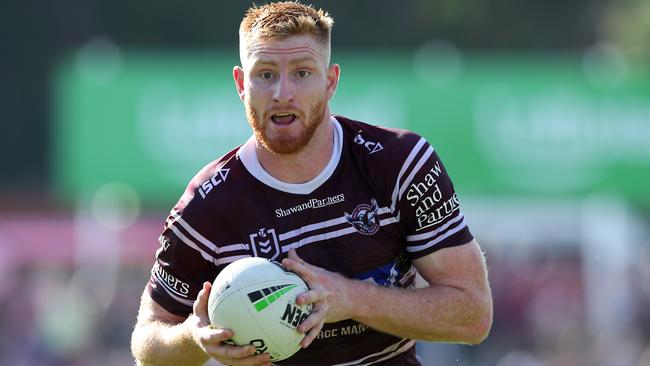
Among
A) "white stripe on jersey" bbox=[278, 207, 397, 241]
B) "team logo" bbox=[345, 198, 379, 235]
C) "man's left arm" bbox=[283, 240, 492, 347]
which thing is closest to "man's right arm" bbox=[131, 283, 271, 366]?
"man's left arm" bbox=[283, 240, 492, 347]

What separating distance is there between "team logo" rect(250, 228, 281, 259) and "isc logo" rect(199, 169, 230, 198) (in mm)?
304

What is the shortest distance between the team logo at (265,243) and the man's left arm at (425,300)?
33 centimetres

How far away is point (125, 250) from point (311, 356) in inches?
834

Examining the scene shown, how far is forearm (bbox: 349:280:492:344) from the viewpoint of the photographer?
6543mm

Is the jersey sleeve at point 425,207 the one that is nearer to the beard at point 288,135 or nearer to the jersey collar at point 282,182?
the jersey collar at point 282,182

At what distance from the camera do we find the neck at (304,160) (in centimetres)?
691

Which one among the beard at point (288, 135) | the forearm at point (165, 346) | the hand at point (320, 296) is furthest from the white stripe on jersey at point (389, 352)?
the beard at point (288, 135)

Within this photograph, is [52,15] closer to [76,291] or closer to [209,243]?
[76,291]

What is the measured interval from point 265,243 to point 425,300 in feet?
2.61

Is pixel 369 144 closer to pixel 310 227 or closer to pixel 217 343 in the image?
pixel 310 227

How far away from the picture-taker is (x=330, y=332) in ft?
22.8

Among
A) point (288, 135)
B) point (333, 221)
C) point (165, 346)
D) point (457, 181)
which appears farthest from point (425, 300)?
point (457, 181)

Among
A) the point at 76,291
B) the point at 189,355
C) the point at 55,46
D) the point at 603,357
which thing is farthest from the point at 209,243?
the point at 55,46

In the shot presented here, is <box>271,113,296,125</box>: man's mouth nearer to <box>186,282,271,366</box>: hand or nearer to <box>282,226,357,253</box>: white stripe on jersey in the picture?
<box>282,226,357,253</box>: white stripe on jersey
